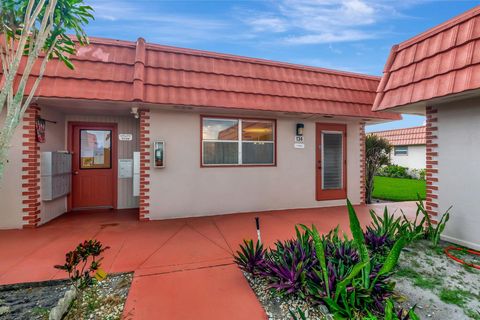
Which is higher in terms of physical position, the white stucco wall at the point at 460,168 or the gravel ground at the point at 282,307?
the white stucco wall at the point at 460,168

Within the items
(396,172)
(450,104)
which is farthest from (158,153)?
(396,172)

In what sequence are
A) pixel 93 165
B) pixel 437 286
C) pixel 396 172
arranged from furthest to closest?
pixel 396 172
pixel 93 165
pixel 437 286

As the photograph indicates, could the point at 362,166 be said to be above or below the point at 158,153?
below

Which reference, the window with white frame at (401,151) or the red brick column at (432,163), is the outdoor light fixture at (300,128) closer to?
the red brick column at (432,163)

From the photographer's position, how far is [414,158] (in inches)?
719

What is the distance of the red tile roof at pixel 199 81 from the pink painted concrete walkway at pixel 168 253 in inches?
100

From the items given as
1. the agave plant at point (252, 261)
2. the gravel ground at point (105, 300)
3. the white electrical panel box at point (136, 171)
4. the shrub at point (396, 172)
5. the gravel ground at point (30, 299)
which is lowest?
the gravel ground at point (30, 299)

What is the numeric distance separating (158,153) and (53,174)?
2220 millimetres

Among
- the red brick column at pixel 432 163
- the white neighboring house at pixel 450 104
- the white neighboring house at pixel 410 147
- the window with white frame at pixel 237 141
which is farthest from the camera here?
the white neighboring house at pixel 410 147

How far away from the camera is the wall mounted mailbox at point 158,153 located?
5195mm

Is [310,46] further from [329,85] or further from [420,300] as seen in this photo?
[420,300]

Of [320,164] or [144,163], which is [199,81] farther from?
[320,164]

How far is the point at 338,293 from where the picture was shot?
206 centimetres

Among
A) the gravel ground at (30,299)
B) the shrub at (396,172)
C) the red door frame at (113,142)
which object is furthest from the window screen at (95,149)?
the shrub at (396,172)
